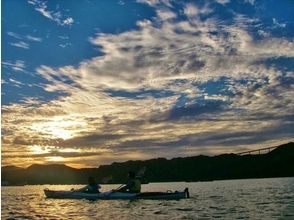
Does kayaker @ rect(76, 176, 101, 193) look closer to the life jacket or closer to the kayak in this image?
the kayak

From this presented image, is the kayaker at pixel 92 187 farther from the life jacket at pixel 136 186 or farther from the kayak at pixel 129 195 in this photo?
the life jacket at pixel 136 186

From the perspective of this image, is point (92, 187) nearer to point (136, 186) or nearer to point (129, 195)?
point (129, 195)

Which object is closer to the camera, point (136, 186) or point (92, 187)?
point (136, 186)

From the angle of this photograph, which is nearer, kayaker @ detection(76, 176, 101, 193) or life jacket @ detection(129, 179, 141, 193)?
life jacket @ detection(129, 179, 141, 193)

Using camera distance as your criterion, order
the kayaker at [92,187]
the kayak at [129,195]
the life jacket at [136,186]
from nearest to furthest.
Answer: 1. the kayak at [129,195]
2. the life jacket at [136,186]
3. the kayaker at [92,187]

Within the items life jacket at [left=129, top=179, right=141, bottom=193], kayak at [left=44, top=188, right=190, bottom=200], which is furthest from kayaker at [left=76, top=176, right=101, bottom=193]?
life jacket at [left=129, top=179, right=141, bottom=193]

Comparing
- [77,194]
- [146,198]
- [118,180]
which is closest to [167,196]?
[146,198]

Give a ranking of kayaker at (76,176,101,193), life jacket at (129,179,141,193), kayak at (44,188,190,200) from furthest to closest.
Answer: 1. kayaker at (76,176,101,193)
2. life jacket at (129,179,141,193)
3. kayak at (44,188,190,200)

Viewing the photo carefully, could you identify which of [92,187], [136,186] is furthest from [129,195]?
[92,187]

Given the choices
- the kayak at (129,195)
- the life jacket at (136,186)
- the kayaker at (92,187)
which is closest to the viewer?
the kayak at (129,195)

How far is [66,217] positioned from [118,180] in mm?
160570

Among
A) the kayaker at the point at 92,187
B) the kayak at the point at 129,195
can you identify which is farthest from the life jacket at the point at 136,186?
the kayaker at the point at 92,187

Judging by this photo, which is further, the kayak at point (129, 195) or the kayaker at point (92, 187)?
the kayaker at point (92, 187)

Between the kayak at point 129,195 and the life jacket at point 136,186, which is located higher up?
the life jacket at point 136,186
